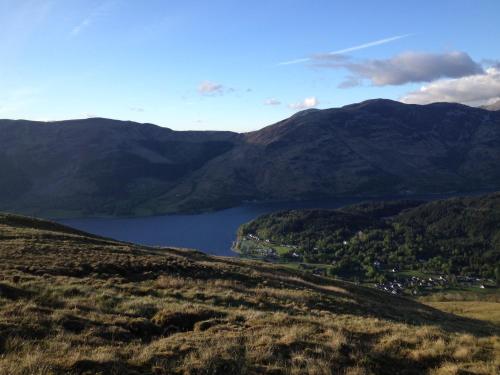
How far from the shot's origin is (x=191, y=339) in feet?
52.8

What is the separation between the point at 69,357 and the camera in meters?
13.2

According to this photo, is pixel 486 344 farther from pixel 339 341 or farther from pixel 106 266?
pixel 106 266

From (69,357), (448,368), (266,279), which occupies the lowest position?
(266,279)

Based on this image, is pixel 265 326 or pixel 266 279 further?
pixel 266 279

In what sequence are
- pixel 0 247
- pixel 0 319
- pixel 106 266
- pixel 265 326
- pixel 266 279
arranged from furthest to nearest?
pixel 266 279 < pixel 0 247 < pixel 106 266 < pixel 265 326 < pixel 0 319

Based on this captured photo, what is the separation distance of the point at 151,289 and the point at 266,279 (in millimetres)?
15179

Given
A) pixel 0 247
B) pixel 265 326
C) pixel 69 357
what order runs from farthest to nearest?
pixel 0 247 < pixel 265 326 < pixel 69 357

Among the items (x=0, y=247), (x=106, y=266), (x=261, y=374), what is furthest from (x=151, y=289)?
(x=0, y=247)

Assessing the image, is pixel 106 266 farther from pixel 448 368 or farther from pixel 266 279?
pixel 448 368

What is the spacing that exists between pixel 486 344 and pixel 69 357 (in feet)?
56.2

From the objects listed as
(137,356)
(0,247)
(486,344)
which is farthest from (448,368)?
(0,247)

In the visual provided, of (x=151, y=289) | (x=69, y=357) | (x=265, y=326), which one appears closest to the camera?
(x=69, y=357)

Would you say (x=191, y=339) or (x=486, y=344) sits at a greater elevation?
(x=191, y=339)

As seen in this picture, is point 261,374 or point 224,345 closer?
point 261,374
